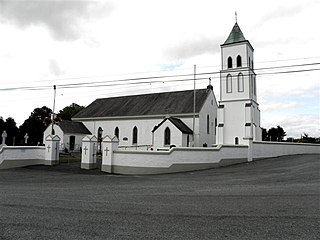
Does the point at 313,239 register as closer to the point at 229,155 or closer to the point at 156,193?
the point at 156,193

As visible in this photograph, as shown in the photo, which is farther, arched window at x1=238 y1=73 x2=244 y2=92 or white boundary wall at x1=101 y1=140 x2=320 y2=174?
arched window at x1=238 y1=73 x2=244 y2=92

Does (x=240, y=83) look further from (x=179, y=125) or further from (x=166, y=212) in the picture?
(x=166, y=212)

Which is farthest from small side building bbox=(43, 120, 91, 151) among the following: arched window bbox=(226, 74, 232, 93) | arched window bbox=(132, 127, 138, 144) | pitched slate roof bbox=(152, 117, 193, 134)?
arched window bbox=(226, 74, 232, 93)

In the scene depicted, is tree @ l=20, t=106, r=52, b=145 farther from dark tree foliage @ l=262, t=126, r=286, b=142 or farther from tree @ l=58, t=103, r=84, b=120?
dark tree foliage @ l=262, t=126, r=286, b=142

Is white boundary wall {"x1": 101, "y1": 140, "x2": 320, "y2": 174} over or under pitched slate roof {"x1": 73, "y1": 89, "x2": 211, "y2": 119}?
under

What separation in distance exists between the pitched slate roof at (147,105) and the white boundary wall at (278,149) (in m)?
12.4

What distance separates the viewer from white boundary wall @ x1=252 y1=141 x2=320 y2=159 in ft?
74.7

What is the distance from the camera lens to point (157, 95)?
140 ft

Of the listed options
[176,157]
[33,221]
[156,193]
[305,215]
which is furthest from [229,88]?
[33,221]

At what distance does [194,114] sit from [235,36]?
10248mm

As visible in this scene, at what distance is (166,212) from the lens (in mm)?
7246

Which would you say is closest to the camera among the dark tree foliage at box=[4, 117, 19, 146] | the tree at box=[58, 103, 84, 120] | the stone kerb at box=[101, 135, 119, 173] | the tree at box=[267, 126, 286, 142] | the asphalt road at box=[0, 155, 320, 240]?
the asphalt road at box=[0, 155, 320, 240]

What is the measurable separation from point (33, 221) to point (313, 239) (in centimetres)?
572

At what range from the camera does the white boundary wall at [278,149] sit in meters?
22.8
